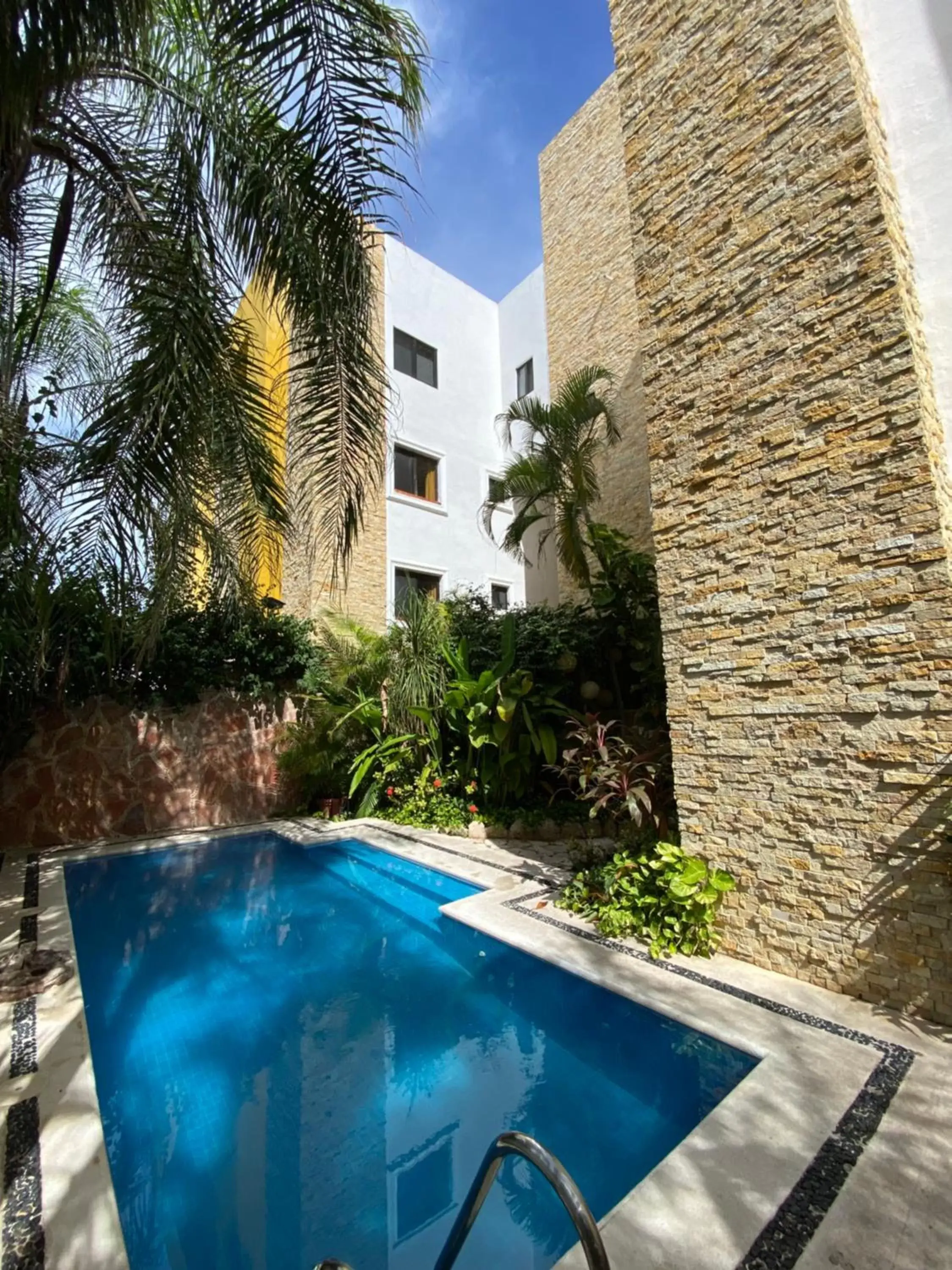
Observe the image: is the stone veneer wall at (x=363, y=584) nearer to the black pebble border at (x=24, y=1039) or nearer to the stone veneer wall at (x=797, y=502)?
the stone veneer wall at (x=797, y=502)

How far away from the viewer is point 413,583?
12438 millimetres

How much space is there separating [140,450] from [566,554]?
21.1 ft

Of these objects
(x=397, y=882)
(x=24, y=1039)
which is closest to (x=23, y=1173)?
(x=24, y=1039)

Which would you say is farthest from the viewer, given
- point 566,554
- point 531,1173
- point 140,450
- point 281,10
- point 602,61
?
point 566,554

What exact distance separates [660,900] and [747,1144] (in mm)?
1808

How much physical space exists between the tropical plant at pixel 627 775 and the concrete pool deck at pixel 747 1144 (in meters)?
1.05

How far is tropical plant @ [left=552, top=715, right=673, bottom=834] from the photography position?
451 centimetres

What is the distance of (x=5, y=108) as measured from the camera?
253 cm

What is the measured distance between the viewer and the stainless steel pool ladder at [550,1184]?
3.34ft

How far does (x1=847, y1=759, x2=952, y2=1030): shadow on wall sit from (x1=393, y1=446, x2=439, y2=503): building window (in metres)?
11.2

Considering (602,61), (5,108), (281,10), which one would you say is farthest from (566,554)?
(5,108)

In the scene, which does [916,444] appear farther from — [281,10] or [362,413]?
[281,10]

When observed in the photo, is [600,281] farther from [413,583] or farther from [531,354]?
[413,583]

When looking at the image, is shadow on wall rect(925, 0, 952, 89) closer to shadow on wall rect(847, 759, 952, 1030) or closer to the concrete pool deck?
shadow on wall rect(847, 759, 952, 1030)
